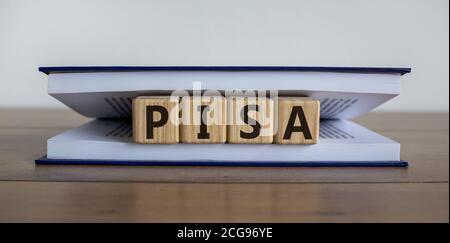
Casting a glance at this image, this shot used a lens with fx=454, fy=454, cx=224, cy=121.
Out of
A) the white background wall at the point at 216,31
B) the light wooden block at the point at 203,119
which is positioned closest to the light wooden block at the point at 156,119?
the light wooden block at the point at 203,119

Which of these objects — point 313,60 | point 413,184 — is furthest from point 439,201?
point 313,60

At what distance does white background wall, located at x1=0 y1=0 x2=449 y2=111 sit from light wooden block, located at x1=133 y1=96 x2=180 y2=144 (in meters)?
0.61

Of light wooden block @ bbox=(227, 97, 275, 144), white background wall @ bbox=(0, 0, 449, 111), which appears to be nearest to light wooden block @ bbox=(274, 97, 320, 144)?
light wooden block @ bbox=(227, 97, 275, 144)

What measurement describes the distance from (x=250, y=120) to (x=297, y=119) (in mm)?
43

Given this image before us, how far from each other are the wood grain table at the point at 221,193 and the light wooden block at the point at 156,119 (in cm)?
3

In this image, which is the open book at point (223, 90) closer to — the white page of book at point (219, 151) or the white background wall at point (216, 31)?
the white page of book at point (219, 151)

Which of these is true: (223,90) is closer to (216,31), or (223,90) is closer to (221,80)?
(221,80)

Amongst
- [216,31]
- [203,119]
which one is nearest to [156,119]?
[203,119]

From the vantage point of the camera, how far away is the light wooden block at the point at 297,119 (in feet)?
1.37

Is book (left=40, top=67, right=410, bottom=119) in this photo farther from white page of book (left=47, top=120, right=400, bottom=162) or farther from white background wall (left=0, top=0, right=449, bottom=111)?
white background wall (left=0, top=0, right=449, bottom=111)

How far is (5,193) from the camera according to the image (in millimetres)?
351

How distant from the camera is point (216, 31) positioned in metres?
1.02

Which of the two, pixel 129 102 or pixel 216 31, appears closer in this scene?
pixel 129 102

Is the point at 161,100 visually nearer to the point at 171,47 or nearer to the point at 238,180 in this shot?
the point at 238,180
